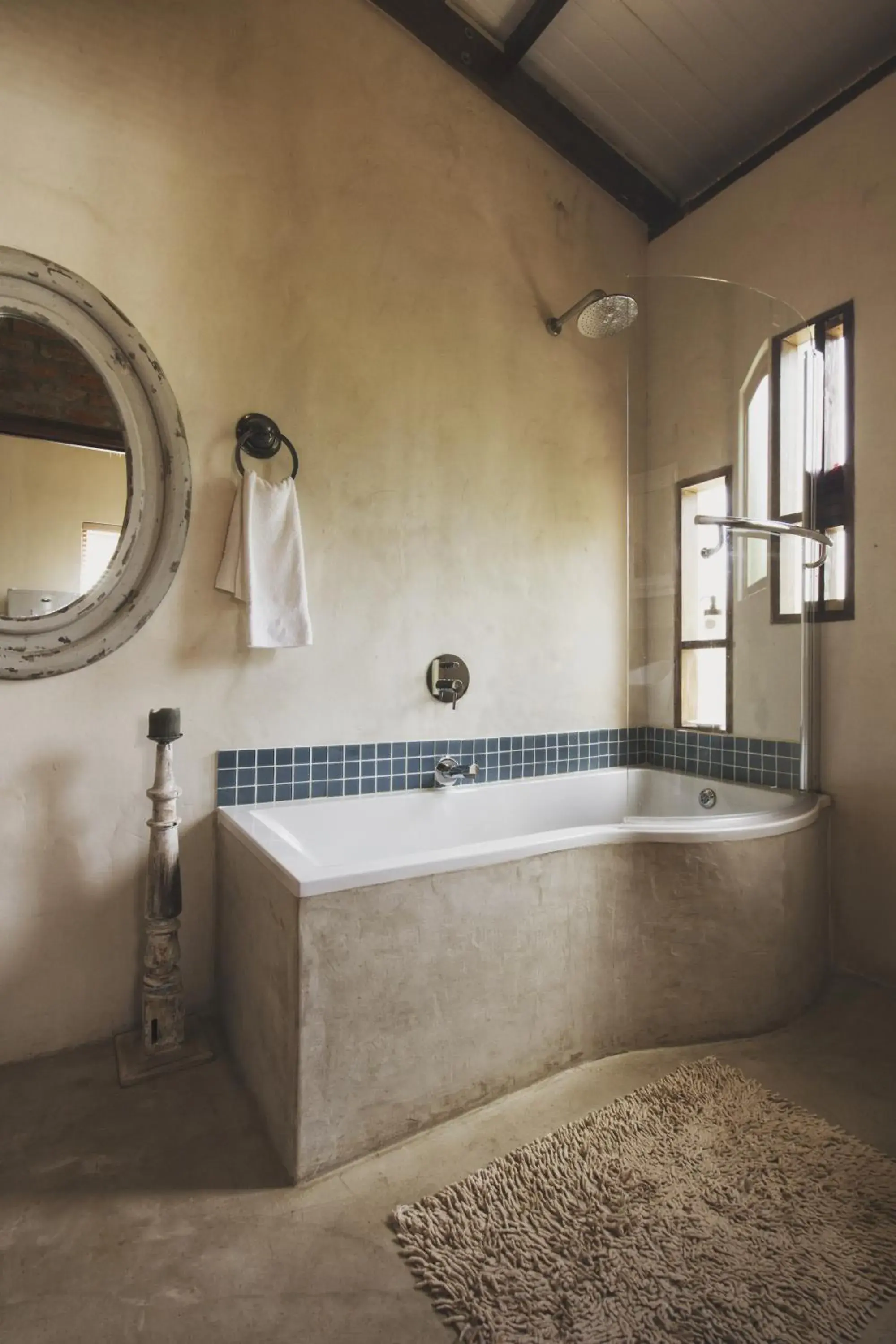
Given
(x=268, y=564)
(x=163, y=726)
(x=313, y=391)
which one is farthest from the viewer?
(x=313, y=391)

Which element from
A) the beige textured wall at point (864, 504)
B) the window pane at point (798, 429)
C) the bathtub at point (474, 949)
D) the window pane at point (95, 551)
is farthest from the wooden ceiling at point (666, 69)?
the bathtub at point (474, 949)

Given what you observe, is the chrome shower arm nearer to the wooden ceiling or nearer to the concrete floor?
the wooden ceiling

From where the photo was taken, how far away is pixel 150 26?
1.85m

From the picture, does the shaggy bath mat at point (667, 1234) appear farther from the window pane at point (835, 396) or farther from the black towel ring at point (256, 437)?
the window pane at point (835, 396)

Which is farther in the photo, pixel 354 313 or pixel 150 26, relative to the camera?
pixel 354 313

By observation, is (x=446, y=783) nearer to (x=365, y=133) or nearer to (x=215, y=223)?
(x=215, y=223)

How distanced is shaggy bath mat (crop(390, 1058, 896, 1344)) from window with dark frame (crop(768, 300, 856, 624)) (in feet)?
4.97

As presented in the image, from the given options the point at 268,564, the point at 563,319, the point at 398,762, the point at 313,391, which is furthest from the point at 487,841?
the point at 563,319

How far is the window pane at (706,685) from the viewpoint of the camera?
7.50 ft

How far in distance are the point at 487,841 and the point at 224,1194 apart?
91 cm

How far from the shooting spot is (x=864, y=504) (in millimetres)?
2225

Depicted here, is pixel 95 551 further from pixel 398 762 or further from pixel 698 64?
pixel 698 64

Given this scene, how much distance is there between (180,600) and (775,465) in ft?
6.35

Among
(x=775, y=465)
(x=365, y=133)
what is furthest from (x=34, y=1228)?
(x=365, y=133)
